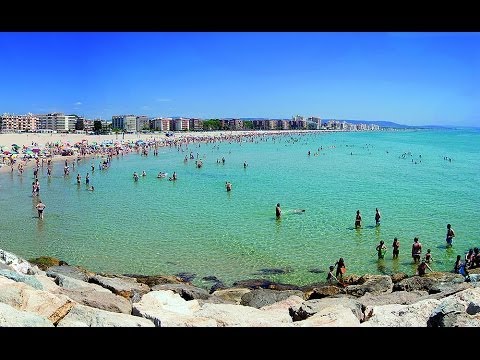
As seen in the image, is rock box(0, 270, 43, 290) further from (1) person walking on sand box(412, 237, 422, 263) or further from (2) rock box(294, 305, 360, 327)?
(1) person walking on sand box(412, 237, 422, 263)

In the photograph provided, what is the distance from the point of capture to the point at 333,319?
5.02m

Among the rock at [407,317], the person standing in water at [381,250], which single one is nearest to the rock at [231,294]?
the rock at [407,317]

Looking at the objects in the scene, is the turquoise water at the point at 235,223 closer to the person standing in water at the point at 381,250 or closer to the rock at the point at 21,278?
the person standing in water at the point at 381,250

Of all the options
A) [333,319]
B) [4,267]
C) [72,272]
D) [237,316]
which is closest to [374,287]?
[237,316]

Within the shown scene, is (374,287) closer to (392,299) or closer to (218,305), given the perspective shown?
(392,299)

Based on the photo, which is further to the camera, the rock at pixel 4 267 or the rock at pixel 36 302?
the rock at pixel 4 267

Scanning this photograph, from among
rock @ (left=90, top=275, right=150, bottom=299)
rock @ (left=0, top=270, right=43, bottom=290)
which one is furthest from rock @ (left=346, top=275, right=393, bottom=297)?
rock @ (left=0, top=270, right=43, bottom=290)

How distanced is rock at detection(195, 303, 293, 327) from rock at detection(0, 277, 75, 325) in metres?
1.72

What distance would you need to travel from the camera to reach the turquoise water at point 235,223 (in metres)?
11.8

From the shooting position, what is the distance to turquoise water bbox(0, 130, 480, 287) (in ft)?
38.8

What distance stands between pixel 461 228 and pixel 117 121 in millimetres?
138562

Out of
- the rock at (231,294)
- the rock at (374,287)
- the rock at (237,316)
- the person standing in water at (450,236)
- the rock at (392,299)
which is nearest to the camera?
the rock at (237,316)

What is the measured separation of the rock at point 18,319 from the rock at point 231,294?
4.51m
